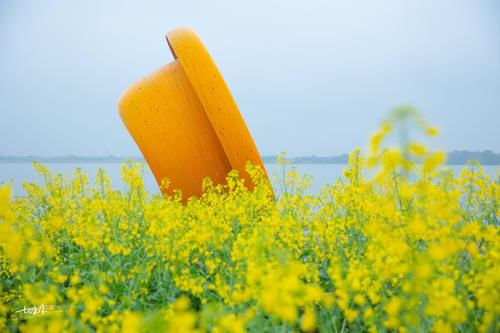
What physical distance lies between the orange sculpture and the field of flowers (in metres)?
0.45

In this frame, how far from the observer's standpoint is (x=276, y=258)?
184cm

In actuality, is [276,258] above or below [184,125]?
below

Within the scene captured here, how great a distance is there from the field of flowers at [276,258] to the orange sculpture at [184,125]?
17.7 inches

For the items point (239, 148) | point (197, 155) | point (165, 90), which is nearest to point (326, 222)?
point (239, 148)

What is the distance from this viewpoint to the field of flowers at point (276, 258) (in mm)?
1464

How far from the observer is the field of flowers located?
1.46m

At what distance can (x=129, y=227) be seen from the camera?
2756 mm

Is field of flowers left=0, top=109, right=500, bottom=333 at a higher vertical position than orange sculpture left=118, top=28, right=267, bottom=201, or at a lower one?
lower

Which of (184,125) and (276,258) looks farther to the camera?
(184,125)

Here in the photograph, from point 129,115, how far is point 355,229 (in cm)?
292

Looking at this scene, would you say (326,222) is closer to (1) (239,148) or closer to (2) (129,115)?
(1) (239,148)

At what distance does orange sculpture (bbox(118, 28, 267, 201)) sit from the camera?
3.66 meters

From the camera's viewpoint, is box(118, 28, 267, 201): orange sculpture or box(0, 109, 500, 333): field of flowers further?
box(118, 28, 267, 201): orange sculpture

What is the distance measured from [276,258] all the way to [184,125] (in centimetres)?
245
